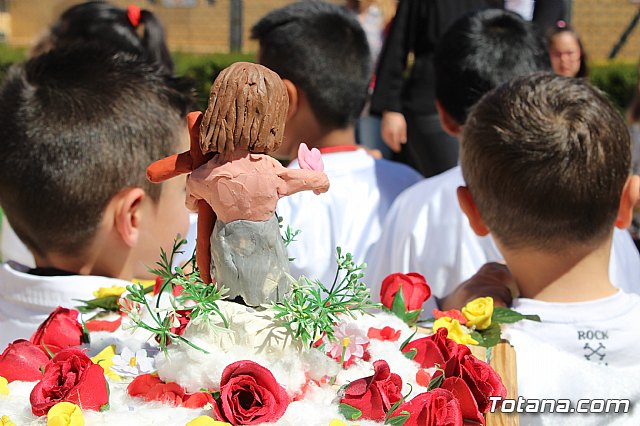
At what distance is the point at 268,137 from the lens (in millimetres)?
1217

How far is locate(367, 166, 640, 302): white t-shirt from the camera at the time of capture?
2.92 meters

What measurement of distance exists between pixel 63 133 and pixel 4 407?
115cm

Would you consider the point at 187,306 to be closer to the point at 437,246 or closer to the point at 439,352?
the point at 439,352

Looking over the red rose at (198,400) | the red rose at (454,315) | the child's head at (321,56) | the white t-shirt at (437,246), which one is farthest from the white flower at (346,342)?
the child's head at (321,56)

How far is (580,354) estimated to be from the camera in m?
1.90

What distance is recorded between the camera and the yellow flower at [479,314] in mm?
1659

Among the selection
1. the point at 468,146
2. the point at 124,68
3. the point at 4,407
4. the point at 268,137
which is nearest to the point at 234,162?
the point at 268,137

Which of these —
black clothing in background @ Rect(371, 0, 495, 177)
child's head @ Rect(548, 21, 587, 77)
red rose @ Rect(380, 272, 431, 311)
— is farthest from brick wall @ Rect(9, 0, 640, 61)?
red rose @ Rect(380, 272, 431, 311)

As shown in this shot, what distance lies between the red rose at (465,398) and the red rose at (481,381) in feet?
0.07

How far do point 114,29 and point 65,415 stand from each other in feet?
11.4

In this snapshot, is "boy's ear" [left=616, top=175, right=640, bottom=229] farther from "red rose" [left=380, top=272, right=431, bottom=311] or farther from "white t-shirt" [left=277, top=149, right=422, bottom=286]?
A: "white t-shirt" [left=277, top=149, right=422, bottom=286]

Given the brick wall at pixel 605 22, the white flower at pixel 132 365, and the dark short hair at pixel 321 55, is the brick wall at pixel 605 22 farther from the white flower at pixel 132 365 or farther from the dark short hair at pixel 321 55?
the white flower at pixel 132 365

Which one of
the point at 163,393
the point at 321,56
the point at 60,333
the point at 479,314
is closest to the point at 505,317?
the point at 479,314

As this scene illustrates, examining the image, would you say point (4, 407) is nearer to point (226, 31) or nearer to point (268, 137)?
point (268, 137)
